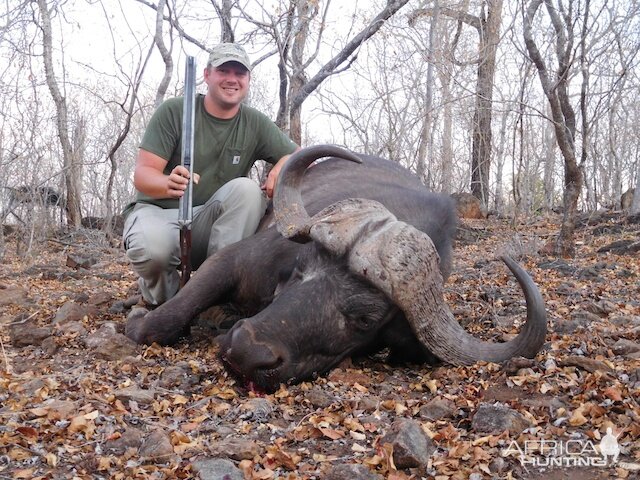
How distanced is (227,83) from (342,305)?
230 centimetres

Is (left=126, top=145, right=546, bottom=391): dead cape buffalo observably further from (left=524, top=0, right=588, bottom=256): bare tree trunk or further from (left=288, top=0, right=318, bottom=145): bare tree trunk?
(left=288, top=0, right=318, bottom=145): bare tree trunk

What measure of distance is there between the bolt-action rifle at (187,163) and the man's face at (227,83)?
284 mm

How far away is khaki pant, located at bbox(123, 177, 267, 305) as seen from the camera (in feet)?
15.4

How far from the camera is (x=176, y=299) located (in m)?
4.10

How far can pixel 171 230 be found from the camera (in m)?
4.74

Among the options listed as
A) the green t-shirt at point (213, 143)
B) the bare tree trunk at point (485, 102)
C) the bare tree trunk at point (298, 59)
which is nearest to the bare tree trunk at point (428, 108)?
the bare tree trunk at point (485, 102)

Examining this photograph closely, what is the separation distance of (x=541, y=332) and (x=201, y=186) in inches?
111

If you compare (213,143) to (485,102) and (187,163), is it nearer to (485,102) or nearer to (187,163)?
(187,163)

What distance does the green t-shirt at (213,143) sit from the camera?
4793mm

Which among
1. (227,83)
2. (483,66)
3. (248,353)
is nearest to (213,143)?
(227,83)

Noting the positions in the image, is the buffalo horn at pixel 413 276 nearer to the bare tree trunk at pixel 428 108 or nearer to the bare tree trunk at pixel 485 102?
the bare tree trunk at pixel 428 108

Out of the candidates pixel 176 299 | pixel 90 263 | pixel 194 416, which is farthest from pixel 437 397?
pixel 90 263

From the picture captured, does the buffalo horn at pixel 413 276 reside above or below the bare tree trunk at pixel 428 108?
below

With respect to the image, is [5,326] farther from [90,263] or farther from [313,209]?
[90,263]
